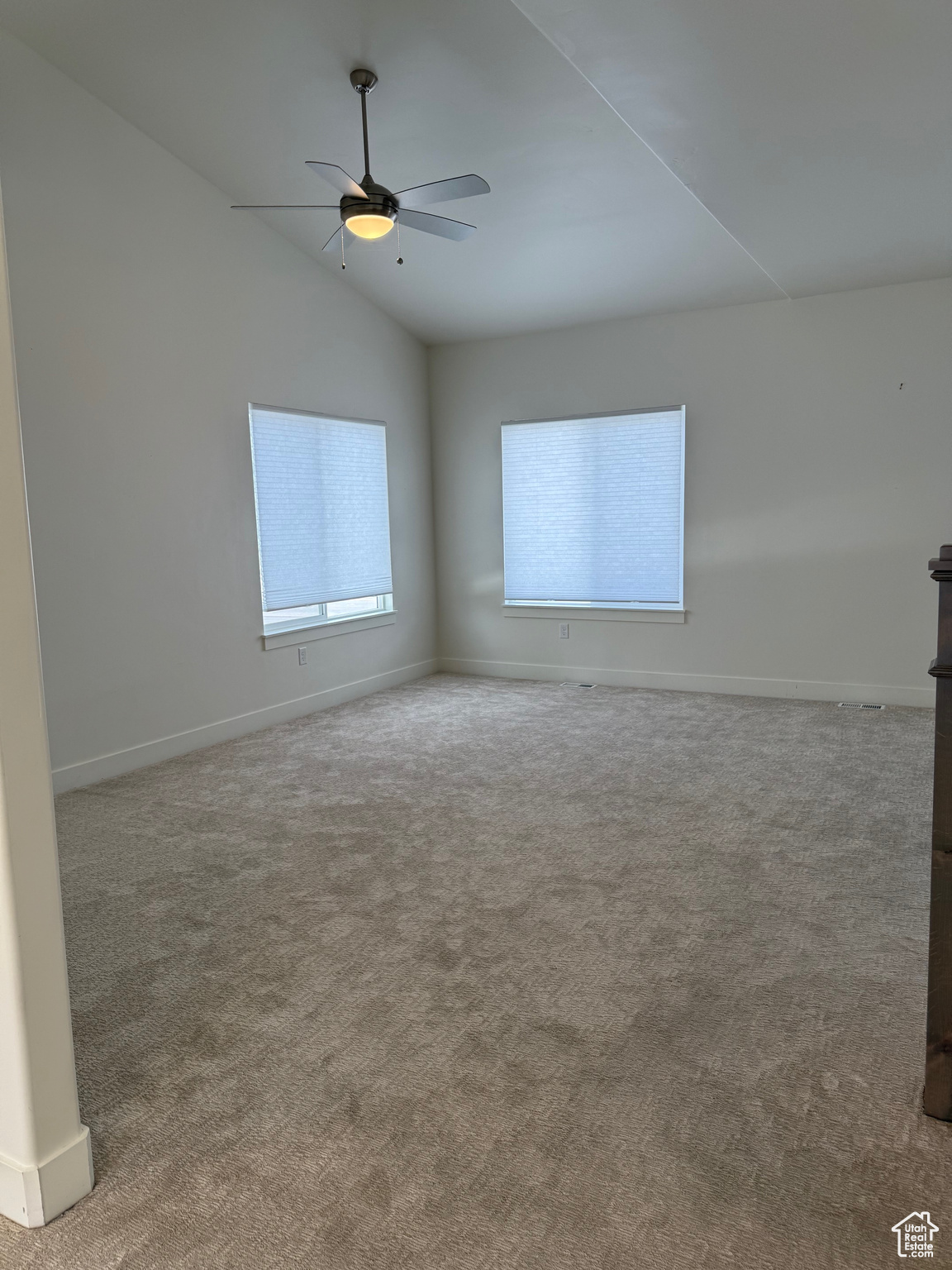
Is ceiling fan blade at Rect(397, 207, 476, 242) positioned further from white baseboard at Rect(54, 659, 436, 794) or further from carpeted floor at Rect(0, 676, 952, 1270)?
white baseboard at Rect(54, 659, 436, 794)

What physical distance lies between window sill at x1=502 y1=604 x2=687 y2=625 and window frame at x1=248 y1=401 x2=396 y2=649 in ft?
3.44

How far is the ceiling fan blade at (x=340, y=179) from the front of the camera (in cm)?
342

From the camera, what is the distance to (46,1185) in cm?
163

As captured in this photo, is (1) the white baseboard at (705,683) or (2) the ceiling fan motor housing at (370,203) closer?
(2) the ceiling fan motor housing at (370,203)

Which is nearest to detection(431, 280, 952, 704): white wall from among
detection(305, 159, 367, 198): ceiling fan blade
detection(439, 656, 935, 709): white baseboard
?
detection(439, 656, 935, 709): white baseboard

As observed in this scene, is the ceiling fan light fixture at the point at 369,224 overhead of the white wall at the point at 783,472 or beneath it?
overhead

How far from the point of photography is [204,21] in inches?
145

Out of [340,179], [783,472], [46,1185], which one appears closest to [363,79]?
[340,179]

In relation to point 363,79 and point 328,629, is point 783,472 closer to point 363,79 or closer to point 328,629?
point 328,629

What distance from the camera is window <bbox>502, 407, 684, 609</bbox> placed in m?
6.17

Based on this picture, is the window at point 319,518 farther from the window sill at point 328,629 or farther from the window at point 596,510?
the window at point 596,510

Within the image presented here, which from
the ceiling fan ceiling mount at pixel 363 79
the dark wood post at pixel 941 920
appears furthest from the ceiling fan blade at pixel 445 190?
the dark wood post at pixel 941 920

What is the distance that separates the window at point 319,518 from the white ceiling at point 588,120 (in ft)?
3.93

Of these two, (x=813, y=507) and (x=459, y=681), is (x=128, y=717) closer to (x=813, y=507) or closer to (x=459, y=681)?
(x=459, y=681)
